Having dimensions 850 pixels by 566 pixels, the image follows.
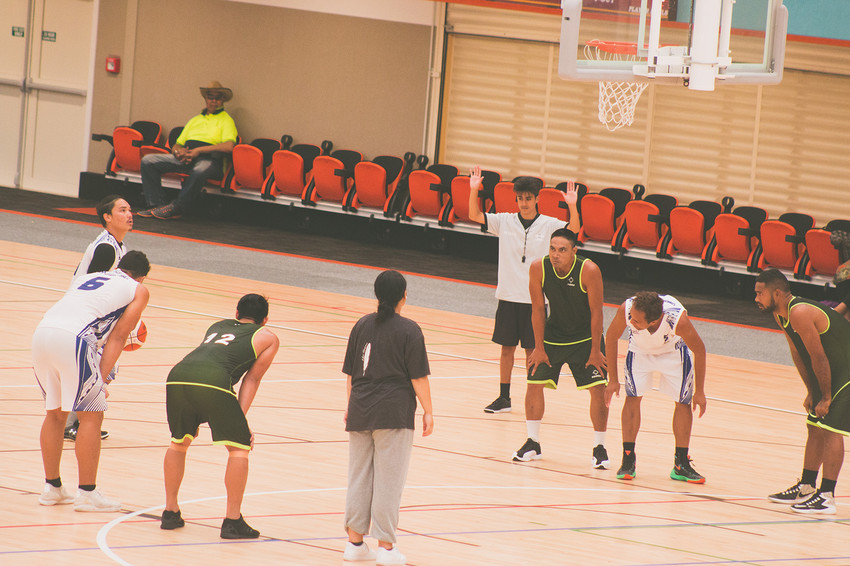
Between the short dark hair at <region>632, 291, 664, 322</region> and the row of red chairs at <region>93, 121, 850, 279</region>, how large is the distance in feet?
24.9

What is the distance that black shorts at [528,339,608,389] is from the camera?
24.1 feet

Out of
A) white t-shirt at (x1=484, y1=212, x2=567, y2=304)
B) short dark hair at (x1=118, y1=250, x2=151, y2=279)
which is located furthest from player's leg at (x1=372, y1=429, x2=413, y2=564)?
white t-shirt at (x1=484, y1=212, x2=567, y2=304)

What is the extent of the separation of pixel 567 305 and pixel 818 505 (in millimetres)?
1905

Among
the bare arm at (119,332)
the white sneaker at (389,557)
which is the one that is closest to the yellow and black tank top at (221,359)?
the bare arm at (119,332)

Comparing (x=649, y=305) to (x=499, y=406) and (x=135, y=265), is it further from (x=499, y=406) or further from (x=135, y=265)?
(x=135, y=265)

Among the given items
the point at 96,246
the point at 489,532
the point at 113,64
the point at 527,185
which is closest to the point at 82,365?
the point at 96,246

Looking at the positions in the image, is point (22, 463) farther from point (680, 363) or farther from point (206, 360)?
point (680, 363)

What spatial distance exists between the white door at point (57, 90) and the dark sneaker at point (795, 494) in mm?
14584

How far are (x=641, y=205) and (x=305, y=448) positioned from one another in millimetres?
8596

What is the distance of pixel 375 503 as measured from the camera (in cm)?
520

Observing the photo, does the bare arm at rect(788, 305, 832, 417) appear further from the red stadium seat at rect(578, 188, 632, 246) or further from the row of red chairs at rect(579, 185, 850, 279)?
the red stadium seat at rect(578, 188, 632, 246)

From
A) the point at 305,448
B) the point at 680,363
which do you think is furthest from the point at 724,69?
the point at 305,448

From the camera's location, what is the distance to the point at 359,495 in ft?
17.1

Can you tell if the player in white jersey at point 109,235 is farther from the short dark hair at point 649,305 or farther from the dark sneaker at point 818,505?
the dark sneaker at point 818,505
